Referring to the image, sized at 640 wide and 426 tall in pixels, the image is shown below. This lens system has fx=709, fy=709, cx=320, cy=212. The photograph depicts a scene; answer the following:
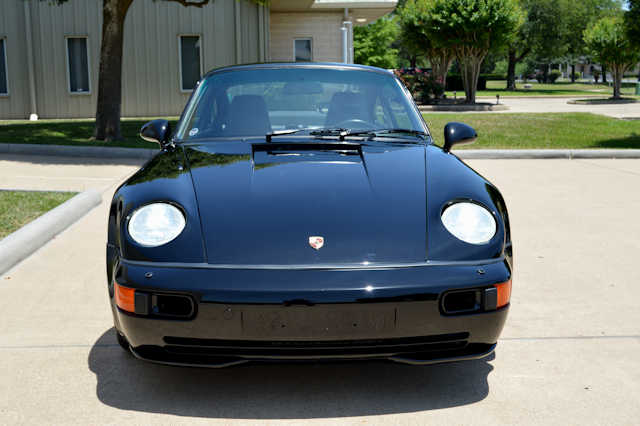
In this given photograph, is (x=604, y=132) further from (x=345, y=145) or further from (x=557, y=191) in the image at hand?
(x=345, y=145)

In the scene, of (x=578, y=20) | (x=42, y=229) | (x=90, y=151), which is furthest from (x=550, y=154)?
(x=578, y=20)

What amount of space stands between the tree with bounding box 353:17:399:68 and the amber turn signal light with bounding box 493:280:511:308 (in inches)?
1555

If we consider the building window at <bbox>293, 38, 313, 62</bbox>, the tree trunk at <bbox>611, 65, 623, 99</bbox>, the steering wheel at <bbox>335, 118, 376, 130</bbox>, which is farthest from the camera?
the tree trunk at <bbox>611, 65, 623, 99</bbox>

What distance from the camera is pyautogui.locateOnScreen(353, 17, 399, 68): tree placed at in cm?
4134

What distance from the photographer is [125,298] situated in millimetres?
2664

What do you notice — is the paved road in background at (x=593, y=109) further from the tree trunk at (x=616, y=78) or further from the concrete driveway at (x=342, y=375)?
the concrete driveway at (x=342, y=375)

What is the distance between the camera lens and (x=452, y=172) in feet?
10.5

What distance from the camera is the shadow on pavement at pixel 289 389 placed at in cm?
280

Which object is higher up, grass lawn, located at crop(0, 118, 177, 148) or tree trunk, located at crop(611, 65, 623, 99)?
tree trunk, located at crop(611, 65, 623, 99)

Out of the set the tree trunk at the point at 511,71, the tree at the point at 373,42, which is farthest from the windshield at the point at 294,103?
the tree trunk at the point at 511,71

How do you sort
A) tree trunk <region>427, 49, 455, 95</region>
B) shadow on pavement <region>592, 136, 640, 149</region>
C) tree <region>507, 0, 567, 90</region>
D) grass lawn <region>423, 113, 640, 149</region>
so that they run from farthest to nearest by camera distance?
tree <region>507, 0, 567, 90</region> → tree trunk <region>427, 49, 455, 95</region> → grass lawn <region>423, 113, 640, 149</region> → shadow on pavement <region>592, 136, 640, 149</region>

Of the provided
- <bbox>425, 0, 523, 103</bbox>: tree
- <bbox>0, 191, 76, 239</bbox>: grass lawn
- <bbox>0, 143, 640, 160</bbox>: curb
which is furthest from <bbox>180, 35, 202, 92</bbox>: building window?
<bbox>0, 191, 76, 239</bbox>: grass lawn

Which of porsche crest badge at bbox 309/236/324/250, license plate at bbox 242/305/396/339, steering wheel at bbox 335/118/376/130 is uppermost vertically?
steering wheel at bbox 335/118/376/130

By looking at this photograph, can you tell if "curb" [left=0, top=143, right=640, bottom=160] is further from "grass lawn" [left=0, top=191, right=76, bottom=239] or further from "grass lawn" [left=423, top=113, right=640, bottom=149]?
"grass lawn" [left=0, top=191, right=76, bottom=239]
